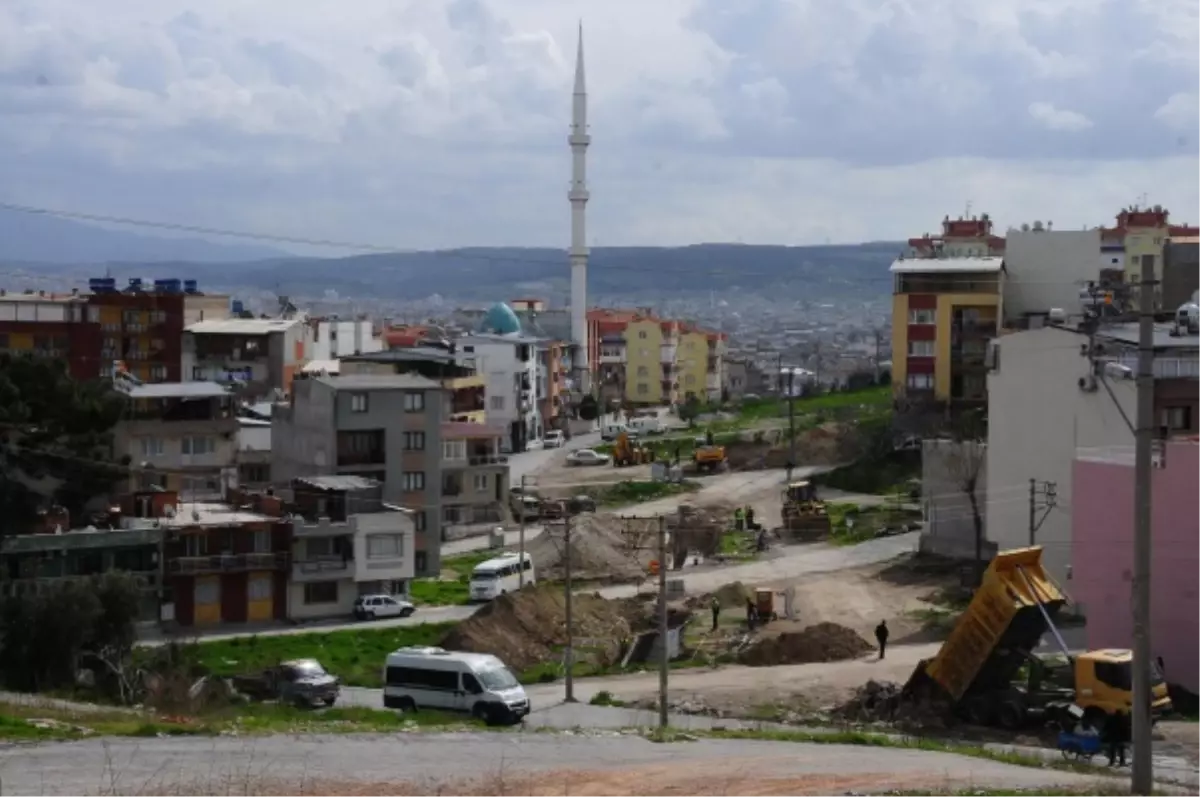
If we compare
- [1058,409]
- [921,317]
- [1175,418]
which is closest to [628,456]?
[921,317]

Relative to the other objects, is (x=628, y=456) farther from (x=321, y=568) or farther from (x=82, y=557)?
(x=82, y=557)

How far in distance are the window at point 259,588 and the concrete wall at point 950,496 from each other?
46.3 feet

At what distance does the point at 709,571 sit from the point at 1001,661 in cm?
1765

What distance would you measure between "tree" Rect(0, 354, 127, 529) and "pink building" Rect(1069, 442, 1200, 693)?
738 inches

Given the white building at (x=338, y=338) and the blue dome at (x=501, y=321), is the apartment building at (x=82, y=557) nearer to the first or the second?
the white building at (x=338, y=338)

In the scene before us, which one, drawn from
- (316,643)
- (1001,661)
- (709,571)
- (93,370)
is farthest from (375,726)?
(93,370)

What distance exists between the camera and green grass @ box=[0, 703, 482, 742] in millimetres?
16344

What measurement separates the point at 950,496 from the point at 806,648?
1077 cm

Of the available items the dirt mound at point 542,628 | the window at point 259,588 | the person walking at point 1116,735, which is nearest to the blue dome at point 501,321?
the window at point 259,588

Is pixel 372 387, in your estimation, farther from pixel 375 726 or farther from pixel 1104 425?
pixel 375 726

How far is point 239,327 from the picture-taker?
216 ft

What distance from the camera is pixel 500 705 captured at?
72.8ft

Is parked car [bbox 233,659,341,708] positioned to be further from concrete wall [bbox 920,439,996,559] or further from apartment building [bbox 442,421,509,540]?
apartment building [bbox 442,421,509,540]

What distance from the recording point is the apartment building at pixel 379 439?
4056 centimetres
